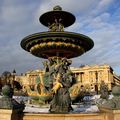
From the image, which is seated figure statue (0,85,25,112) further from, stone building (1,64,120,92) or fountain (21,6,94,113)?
stone building (1,64,120,92)

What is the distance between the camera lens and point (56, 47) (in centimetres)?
1545

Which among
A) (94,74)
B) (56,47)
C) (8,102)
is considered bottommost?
(8,102)

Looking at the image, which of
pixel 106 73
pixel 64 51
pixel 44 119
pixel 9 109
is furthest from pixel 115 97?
pixel 106 73

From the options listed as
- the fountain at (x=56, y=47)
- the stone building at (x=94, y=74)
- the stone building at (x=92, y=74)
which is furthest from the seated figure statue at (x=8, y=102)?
the stone building at (x=94, y=74)

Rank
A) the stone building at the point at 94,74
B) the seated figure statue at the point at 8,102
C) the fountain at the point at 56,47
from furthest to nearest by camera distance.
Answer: the stone building at the point at 94,74 → the fountain at the point at 56,47 → the seated figure statue at the point at 8,102

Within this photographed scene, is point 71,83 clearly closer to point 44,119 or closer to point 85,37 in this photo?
point 85,37

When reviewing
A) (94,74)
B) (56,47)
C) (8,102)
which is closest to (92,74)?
(94,74)

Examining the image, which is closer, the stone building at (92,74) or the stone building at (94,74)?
the stone building at (92,74)

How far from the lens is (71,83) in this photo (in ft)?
50.3

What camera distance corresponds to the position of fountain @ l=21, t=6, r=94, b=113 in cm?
1493

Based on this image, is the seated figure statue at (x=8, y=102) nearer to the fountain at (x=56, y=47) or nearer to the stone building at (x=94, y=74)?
the fountain at (x=56, y=47)

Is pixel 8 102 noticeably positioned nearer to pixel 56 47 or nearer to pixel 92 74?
pixel 56 47

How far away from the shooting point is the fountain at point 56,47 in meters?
14.9

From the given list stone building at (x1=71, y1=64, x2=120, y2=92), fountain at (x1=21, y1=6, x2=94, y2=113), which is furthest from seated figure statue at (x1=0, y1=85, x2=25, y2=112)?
stone building at (x1=71, y1=64, x2=120, y2=92)
